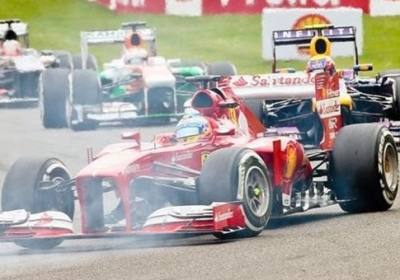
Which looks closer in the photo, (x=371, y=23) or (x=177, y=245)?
(x=177, y=245)

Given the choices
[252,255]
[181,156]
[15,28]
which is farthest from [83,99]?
[252,255]

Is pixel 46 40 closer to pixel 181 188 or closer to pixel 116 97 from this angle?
pixel 116 97

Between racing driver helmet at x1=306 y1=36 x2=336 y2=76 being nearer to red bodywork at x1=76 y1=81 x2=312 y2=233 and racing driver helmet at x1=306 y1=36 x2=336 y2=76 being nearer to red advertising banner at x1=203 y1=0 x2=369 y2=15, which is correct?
red bodywork at x1=76 y1=81 x2=312 y2=233

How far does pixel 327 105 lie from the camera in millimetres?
13828

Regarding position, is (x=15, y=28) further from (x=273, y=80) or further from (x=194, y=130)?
(x=194, y=130)

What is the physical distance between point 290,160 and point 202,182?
1520 millimetres

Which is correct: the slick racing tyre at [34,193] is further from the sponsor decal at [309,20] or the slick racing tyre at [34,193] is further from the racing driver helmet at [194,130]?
the sponsor decal at [309,20]

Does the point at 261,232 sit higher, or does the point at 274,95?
the point at 274,95

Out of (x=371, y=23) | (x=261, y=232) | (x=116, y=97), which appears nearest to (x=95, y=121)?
(x=116, y=97)

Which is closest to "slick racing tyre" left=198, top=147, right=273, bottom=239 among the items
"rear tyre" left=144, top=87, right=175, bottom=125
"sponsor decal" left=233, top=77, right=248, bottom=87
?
"sponsor decal" left=233, top=77, right=248, bottom=87

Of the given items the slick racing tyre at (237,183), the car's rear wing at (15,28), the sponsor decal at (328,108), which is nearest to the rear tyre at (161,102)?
the car's rear wing at (15,28)

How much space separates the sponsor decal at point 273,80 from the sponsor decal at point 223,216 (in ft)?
10.1

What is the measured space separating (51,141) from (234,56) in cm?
1452

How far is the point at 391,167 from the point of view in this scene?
42.0 ft
